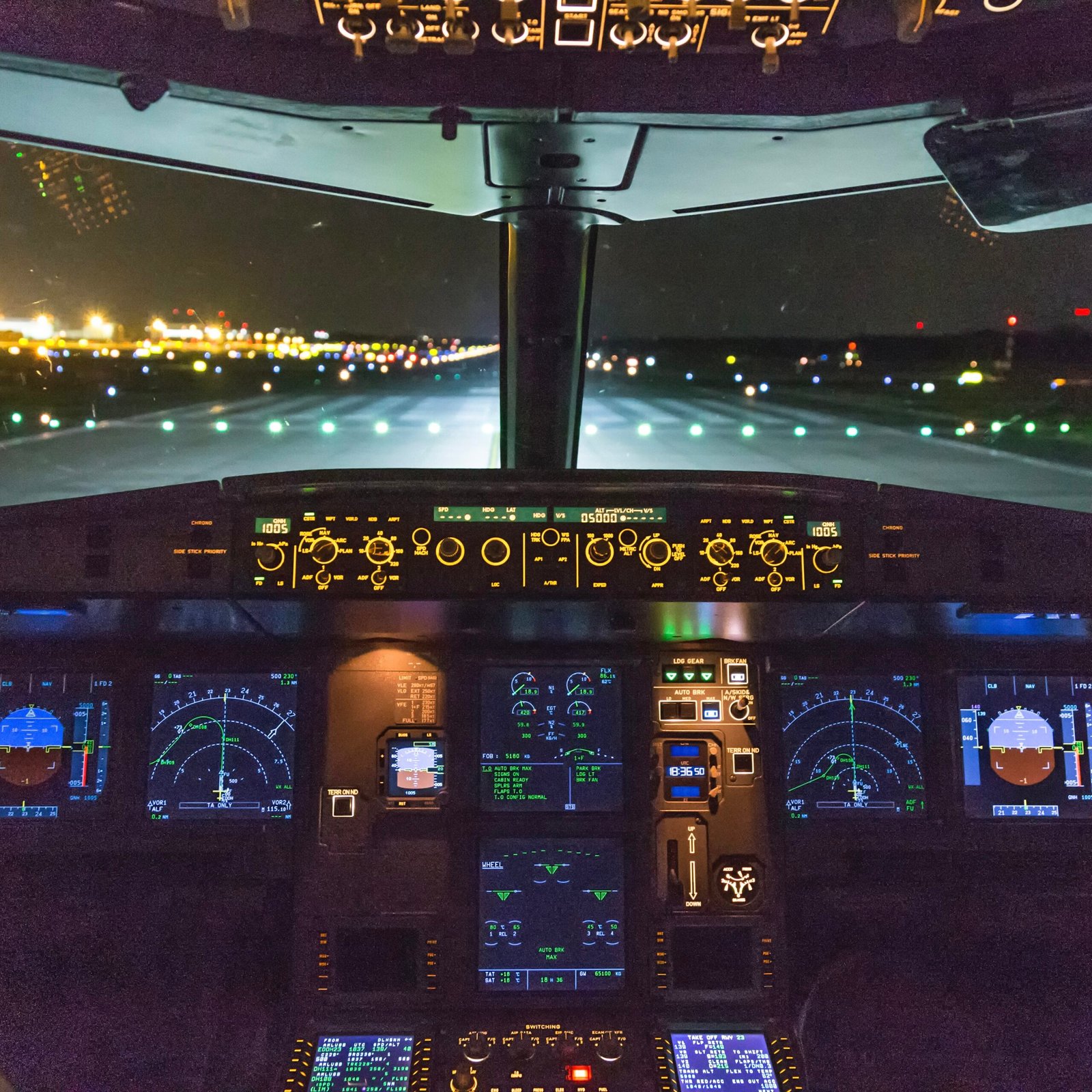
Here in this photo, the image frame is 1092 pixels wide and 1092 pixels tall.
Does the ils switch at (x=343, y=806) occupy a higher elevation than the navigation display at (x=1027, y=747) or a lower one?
lower

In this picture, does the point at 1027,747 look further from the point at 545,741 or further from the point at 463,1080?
the point at 463,1080

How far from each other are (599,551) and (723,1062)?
4.42 feet

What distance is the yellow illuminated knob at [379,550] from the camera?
209 centimetres

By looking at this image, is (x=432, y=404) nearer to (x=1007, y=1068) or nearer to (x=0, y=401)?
(x=0, y=401)

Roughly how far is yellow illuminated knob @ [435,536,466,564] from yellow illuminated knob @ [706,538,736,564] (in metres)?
0.54

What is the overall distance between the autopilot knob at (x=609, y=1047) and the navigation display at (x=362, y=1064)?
477 millimetres

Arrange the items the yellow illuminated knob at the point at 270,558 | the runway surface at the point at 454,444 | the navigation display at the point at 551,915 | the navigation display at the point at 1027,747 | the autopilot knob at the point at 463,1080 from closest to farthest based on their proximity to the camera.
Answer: the yellow illuminated knob at the point at 270,558 < the autopilot knob at the point at 463,1080 < the navigation display at the point at 551,915 < the navigation display at the point at 1027,747 < the runway surface at the point at 454,444

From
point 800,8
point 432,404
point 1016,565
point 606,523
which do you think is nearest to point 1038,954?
point 1016,565

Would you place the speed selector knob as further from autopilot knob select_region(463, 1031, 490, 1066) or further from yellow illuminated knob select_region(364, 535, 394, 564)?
autopilot knob select_region(463, 1031, 490, 1066)

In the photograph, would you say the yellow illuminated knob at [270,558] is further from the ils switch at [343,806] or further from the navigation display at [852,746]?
the navigation display at [852,746]

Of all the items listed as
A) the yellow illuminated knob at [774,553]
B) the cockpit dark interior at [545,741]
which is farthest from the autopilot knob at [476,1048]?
the yellow illuminated knob at [774,553]

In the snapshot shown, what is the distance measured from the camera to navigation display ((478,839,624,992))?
2.53 metres

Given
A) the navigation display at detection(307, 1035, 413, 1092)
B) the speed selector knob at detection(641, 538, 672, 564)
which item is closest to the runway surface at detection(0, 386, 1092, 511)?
the speed selector knob at detection(641, 538, 672, 564)

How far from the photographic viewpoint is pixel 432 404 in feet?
13.0
